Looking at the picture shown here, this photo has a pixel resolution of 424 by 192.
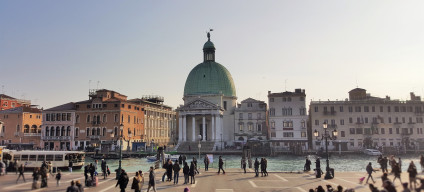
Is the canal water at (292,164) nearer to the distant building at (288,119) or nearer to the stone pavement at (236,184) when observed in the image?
the distant building at (288,119)

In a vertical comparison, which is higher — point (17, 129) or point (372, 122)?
point (372, 122)

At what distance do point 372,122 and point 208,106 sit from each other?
37.8 m

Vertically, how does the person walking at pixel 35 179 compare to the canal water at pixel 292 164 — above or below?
above

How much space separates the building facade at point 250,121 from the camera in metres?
81.3

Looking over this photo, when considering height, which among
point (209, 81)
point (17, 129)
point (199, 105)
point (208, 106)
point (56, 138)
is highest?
point (209, 81)

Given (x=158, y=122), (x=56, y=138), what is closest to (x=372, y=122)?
(x=158, y=122)

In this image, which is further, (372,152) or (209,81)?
(209,81)

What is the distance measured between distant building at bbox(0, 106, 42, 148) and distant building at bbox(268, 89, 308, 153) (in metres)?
56.6

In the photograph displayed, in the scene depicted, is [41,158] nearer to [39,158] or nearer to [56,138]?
[39,158]

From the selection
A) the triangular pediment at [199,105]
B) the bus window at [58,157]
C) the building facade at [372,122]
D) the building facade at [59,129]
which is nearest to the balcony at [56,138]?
the building facade at [59,129]

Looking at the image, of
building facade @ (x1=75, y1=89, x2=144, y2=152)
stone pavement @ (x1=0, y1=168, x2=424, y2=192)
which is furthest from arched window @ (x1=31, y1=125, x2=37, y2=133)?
stone pavement @ (x1=0, y1=168, x2=424, y2=192)

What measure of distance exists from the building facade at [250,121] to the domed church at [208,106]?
4.59m

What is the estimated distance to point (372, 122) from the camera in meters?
71.9

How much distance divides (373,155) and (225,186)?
5172cm
